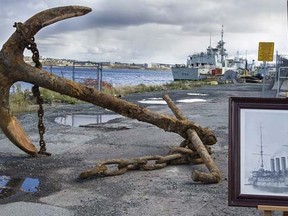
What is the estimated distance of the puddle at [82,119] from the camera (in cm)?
1196

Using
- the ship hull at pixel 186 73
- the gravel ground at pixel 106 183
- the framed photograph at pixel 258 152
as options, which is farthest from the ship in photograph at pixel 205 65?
the framed photograph at pixel 258 152

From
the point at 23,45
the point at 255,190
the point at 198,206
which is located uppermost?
the point at 23,45

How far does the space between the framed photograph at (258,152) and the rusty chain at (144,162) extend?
9.68 ft

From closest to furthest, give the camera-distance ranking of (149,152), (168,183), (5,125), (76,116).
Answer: (168,183)
(5,125)
(149,152)
(76,116)

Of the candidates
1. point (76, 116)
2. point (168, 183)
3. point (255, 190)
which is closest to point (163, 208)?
point (168, 183)

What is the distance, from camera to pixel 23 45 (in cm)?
608

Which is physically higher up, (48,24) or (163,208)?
(48,24)

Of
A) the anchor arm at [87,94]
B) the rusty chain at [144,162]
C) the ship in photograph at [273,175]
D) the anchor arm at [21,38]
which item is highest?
the anchor arm at [21,38]

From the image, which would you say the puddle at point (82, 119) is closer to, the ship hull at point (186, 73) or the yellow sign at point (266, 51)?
the yellow sign at point (266, 51)

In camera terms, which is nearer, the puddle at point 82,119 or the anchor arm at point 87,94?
the anchor arm at point 87,94

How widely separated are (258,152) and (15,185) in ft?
11.4

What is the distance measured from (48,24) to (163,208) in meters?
2.80

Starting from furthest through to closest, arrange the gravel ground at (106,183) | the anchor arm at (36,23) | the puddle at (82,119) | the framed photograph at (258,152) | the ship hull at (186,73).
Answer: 1. the ship hull at (186,73)
2. the puddle at (82,119)
3. the anchor arm at (36,23)
4. the gravel ground at (106,183)
5. the framed photograph at (258,152)

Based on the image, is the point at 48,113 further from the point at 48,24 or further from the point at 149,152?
the point at 48,24
